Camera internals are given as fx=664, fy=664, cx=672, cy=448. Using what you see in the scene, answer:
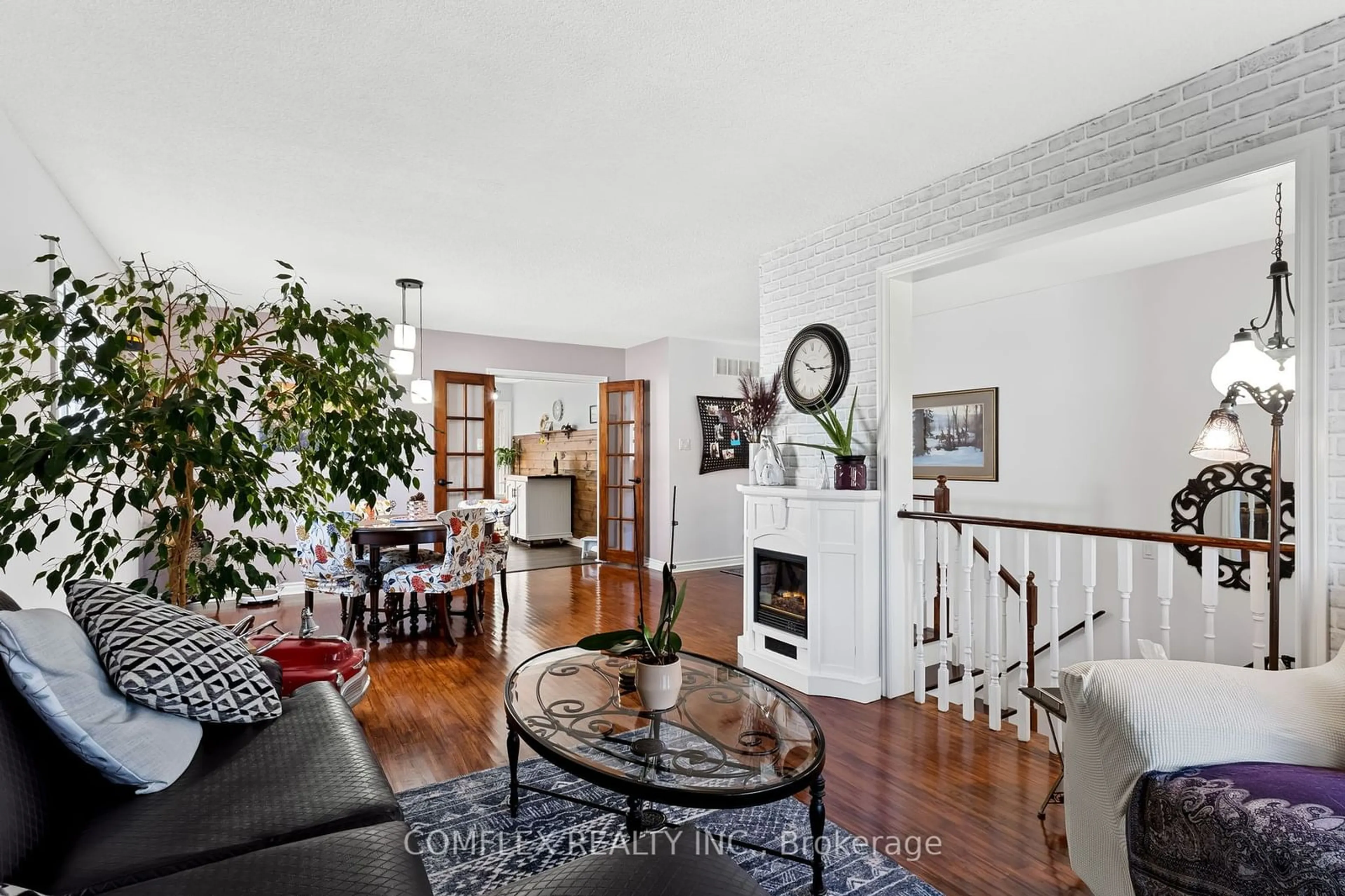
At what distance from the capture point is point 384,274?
455 cm

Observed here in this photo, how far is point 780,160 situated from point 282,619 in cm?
468

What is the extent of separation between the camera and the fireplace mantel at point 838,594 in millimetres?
3326

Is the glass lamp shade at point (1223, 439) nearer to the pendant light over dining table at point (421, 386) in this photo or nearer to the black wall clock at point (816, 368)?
the black wall clock at point (816, 368)

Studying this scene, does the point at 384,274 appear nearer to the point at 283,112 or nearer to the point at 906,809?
the point at 283,112

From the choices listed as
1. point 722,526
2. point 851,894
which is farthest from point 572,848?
point 722,526

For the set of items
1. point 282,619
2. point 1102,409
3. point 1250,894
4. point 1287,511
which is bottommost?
point 282,619

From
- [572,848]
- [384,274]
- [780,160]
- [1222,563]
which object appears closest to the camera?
[572,848]

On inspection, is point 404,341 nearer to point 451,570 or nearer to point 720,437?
point 451,570

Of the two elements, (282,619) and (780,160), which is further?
(282,619)

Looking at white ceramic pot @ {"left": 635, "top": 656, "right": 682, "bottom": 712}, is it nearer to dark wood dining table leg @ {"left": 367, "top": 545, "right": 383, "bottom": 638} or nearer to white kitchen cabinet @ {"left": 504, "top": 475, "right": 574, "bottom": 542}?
dark wood dining table leg @ {"left": 367, "top": 545, "right": 383, "bottom": 638}

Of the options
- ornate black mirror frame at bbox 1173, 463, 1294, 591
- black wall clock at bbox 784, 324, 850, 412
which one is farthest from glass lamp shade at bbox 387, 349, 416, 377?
ornate black mirror frame at bbox 1173, 463, 1294, 591

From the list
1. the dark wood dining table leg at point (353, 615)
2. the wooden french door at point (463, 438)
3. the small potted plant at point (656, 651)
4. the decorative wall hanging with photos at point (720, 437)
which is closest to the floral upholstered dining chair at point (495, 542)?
the dark wood dining table leg at point (353, 615)

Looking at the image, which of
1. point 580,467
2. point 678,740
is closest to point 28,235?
point 678,740

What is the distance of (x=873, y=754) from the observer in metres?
2.69
